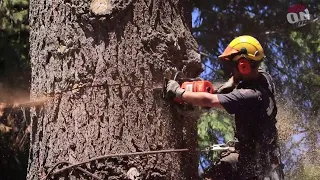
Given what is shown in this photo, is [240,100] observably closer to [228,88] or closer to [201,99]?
[201,99]

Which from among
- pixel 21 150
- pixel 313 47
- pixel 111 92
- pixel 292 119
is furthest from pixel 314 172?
pixel 111 92

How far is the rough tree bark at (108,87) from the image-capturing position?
2.62 metres

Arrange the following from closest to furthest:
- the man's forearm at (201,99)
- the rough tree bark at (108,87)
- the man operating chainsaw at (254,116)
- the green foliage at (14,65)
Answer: the rough tree bark at (108,87)
the man's forearm at (201,99)
the man operating chainsaw at (254,116)
the green foliage at (14,65)

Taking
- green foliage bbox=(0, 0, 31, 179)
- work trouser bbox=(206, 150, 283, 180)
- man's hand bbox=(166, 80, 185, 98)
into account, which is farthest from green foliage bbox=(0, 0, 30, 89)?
man's hand bbox=(166, 80, 185, 98)

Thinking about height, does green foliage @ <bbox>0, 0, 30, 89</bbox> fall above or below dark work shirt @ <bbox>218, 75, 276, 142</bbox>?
above

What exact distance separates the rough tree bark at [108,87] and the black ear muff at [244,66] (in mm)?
600

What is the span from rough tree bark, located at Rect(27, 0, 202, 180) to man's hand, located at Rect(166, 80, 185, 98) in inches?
2.3

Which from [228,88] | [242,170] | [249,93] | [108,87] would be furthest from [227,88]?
[108,87]

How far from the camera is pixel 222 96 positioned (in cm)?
316

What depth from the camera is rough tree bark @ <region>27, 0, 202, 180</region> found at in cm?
262

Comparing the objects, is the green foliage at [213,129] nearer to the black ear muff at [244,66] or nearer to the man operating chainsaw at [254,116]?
the man operating chainsaw at [254,116]

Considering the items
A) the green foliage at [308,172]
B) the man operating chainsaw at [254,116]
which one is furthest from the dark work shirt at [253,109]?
the green foliage at [308,172]

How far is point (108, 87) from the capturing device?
8.75 ft

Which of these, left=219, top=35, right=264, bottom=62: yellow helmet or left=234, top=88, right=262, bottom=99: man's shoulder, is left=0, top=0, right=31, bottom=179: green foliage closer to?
left=219, top=35, right=264, bottom=62: yellow helmet
